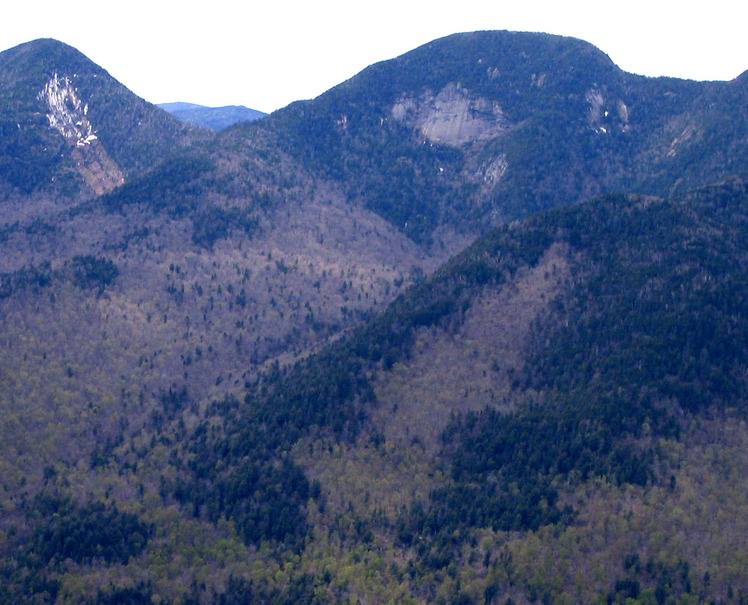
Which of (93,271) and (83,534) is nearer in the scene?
(83,534)

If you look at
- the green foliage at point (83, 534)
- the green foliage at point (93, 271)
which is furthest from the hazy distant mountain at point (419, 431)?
the green foliage at point (93, 271)

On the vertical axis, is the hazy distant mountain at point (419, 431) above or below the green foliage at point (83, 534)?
above

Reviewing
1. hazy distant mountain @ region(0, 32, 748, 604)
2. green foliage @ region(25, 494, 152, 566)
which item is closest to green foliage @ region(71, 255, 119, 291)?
hazy distant mountain @ region(0, 32, 748, 604)

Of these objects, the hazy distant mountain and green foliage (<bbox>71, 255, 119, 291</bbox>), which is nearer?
the hazy distant mountain

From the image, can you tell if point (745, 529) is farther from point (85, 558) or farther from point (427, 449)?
point (85, 558)

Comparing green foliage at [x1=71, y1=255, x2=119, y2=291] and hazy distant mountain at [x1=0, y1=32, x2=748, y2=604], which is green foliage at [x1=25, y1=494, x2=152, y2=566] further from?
green foliage at [x1=71, y1=255, x2=119, y2=291]

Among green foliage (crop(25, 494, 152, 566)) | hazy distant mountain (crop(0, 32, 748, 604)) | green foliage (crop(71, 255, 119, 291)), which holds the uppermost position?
green foliage (crop(71, 255, 119, 291))

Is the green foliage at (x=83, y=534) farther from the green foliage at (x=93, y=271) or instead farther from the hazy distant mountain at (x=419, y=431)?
the green foliage at (x=93, y=271)

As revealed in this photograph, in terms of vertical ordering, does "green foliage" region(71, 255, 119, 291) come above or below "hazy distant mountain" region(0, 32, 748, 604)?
above

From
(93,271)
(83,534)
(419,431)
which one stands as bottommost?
(83,534)

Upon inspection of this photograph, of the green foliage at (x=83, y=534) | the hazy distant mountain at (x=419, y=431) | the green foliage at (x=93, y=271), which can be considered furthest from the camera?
the green foliage at (x=93, y=271)

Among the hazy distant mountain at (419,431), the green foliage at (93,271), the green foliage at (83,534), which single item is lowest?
the green foliage at (83,534)

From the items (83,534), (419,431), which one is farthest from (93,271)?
(419,431)

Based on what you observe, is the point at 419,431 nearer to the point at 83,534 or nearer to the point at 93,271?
the point at 83,534
